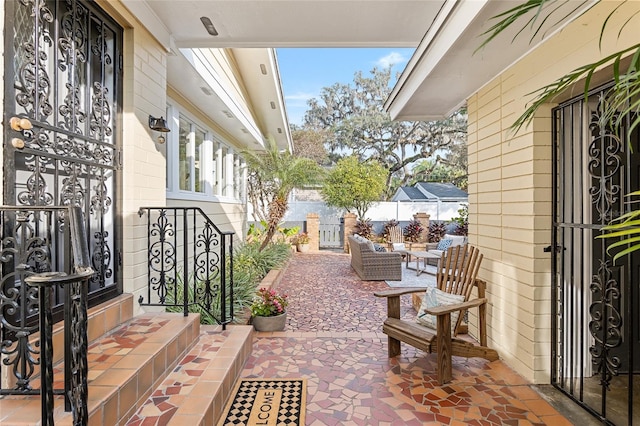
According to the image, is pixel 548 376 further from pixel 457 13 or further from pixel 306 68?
pixel 306 68

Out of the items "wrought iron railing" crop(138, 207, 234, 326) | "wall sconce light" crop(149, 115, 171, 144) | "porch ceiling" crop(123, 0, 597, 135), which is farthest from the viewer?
"wall sconce light" crop(149, 115, 171, 144)

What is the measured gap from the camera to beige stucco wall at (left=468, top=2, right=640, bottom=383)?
286cm

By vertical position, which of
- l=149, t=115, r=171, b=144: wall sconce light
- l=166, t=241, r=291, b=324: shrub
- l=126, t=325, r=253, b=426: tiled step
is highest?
l=149, t=115, r=171, b=144: wall sconce light

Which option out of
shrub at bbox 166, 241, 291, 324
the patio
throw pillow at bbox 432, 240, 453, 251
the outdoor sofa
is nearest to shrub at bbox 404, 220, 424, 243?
throw pillow at bbox 432, 240, 453, 251

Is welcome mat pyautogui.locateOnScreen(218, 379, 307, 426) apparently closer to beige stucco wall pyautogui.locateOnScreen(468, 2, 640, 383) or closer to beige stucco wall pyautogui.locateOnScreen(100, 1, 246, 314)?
beige stucco wall pyautogui.locateOnScreen(100, 1, 246, 314)

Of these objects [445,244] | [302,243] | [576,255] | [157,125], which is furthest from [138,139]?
[302,243]

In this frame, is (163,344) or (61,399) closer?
(61,399)

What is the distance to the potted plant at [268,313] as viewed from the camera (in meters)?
4.30

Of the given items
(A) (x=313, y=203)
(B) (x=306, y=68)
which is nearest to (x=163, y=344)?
(A) (x=313, y=203)

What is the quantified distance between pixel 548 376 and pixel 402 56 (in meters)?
27.4

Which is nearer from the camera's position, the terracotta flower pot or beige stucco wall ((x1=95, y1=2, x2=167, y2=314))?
beige stucco wall ((x1=95, y1=2, x2=167, y2=314))

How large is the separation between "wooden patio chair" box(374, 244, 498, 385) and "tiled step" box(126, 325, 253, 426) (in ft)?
4.94

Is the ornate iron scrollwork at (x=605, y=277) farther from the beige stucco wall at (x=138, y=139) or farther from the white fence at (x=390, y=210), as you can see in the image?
the white fence at (x=390, y=210)

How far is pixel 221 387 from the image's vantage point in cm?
255
